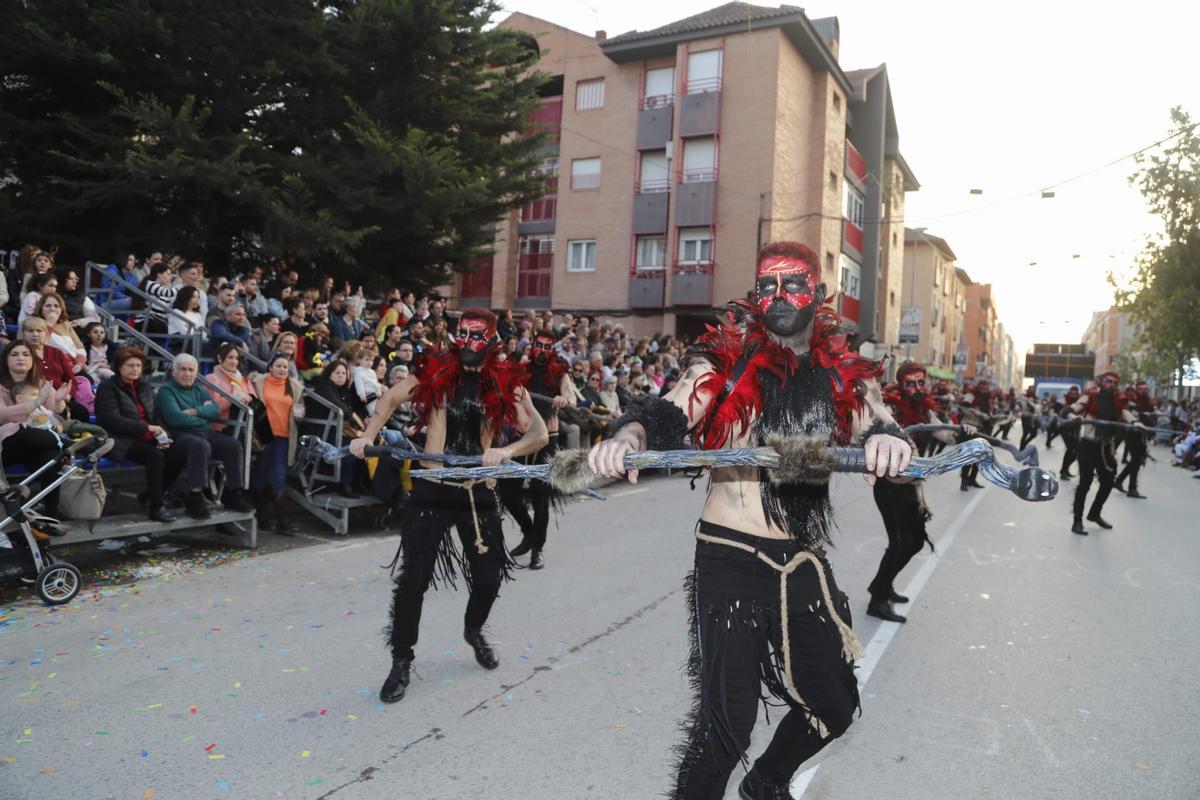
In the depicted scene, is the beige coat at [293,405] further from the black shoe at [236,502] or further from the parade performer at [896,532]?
the parade performer at [896,532]

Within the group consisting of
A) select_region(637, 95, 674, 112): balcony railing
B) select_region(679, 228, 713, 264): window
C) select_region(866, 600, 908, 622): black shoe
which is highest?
select_region(637, 95, 674, 112): balcony railing

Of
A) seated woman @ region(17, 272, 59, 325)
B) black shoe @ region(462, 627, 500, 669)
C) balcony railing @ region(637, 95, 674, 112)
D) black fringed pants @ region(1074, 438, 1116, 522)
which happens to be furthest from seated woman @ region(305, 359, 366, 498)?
balcony railing @ region(637, 95, 674, 112)

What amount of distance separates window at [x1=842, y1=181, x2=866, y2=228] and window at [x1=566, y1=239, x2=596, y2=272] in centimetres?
1146

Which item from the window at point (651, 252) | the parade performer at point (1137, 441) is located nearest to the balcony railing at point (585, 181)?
the window at point (651, 252)

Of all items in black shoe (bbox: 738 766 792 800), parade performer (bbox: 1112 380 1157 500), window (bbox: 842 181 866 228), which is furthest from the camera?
window (bbox: 842 181 866 228)

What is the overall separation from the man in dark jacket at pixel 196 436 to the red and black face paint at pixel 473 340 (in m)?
3.96

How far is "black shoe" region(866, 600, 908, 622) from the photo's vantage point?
604cm

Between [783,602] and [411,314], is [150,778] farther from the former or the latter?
[411,314]

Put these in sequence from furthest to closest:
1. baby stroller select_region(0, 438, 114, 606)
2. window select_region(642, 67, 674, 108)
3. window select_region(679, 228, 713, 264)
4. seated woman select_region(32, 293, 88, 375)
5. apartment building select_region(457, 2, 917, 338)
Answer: window select_region(642, 67, 674, 108) → window select_region(679, 228, 713, 264) → apartment building select_region(457, 2, 917, 338) → seated woman select_region(32, 293, 88, 375) → baby stroller select_region(0, 438, 114, 606)

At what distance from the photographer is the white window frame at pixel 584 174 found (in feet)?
101

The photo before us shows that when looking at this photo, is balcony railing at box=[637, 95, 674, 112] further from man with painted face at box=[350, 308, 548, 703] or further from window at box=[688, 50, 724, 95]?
man with painted face at box=[350, 308, 548, 703]

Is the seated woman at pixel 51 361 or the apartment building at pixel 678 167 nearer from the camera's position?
the seated woman at pixel 51 361

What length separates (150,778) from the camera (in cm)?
336

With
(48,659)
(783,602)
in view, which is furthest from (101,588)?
(783,602)
